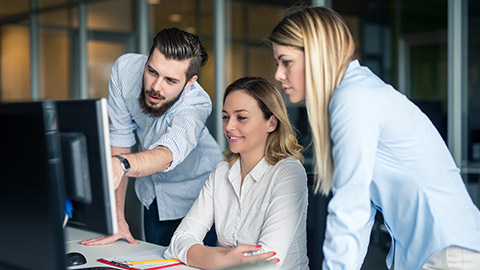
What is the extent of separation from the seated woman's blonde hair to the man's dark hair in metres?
0.24

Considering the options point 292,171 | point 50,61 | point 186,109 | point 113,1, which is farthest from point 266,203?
point 50,61

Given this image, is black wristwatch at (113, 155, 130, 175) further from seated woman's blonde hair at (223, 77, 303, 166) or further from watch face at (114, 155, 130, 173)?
seated woman's blonde hair at (223, 77, 303, 166)

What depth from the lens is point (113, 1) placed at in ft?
19.2

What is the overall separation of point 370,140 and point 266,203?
25.3 inches

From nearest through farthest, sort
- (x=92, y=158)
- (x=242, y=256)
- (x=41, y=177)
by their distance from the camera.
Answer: (x=41, y=177), (x=92, y=158), (x=242, y=256)

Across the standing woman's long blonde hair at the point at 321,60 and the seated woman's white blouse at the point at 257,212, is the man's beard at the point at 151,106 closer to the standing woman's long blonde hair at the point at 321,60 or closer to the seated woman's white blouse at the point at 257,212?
the seated woman's white blouse at the point at 257,212

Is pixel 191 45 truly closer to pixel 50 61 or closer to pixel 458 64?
pixel 458 64

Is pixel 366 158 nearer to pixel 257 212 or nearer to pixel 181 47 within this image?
pixel 257 212

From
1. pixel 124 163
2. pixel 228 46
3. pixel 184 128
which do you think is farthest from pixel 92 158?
pixel 228 46

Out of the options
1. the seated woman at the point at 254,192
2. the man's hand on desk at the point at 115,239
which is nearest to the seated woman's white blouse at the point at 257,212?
the seated woman at the point at 254,192

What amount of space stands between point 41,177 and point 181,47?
1.26 m

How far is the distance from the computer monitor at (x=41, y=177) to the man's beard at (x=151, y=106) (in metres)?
0.95

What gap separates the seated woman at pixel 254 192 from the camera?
1946mm

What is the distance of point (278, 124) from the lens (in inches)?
87.7
